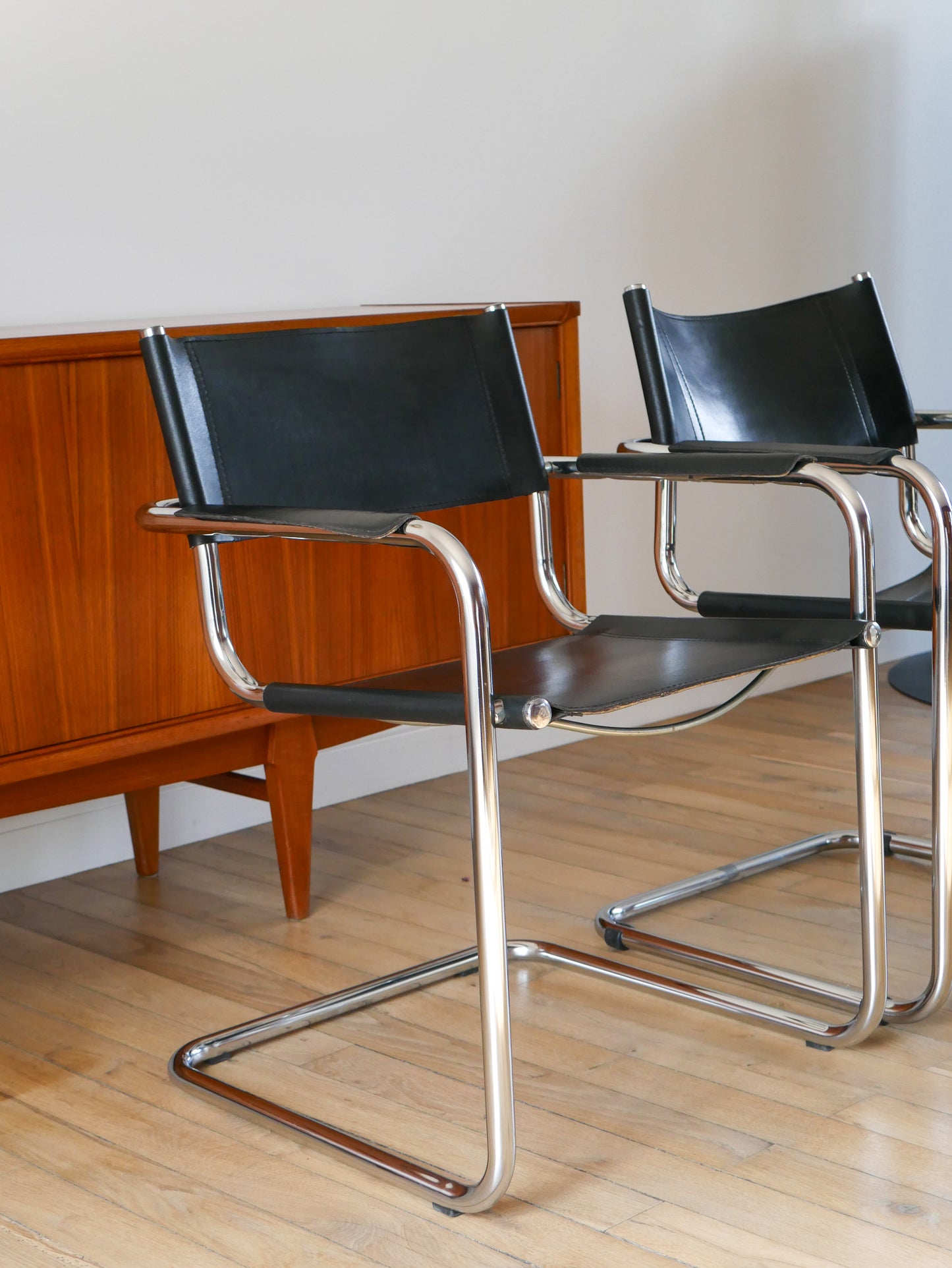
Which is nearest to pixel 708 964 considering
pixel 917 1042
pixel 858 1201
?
pixel 917 1042

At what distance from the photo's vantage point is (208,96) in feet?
7.60

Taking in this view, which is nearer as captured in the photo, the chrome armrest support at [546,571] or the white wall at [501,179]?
the chrome armrest support at [546,571]

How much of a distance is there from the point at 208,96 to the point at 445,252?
499 mm

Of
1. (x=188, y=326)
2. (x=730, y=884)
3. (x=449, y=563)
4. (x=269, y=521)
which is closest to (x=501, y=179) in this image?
(x=188, y=326)

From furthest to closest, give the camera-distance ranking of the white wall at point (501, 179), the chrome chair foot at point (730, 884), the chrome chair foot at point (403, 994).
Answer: the white wall at point (501, 179)
the chrome chair foot at point (730, 884)
the chrome chair foot at point (403, 994)

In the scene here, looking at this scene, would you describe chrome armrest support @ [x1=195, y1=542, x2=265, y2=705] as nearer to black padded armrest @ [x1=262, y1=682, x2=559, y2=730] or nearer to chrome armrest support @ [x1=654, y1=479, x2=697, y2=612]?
black padded armrest @ [x1=262, y1=682, x2=559, y2=730]

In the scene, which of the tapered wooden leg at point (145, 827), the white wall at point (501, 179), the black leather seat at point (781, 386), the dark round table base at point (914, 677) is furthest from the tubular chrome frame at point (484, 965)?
the dark round table base at point (914, 677)

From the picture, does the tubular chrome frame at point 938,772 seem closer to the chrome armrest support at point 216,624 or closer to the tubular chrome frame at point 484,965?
the tubular chrome frame at point 484,965

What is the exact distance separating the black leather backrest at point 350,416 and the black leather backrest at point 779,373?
0.23m

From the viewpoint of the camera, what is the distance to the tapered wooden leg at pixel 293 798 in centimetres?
204

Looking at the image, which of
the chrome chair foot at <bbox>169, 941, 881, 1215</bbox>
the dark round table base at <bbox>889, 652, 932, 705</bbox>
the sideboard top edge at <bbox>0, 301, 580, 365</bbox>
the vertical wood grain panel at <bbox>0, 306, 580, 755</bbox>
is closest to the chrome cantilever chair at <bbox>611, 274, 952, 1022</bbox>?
the chrome chair foot at <bbox>169, 941, 881, 1215</bbox>

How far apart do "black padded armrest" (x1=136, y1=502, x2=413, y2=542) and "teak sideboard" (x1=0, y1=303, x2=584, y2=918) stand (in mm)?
300

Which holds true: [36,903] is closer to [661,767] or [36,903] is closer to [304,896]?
[304,896]

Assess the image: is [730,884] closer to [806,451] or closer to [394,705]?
[806,451]
